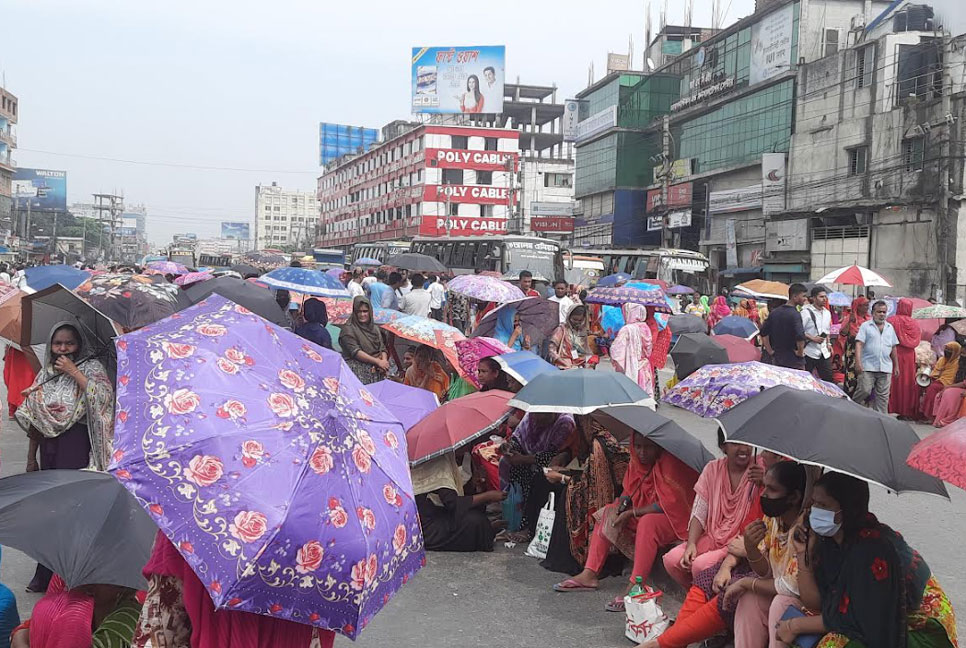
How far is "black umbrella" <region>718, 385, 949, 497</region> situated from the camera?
148 inches

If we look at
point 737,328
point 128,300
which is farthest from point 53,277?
point 737,328

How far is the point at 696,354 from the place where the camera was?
11336 millimetres

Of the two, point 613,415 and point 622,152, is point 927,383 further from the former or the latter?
point 622,152

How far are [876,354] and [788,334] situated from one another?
285 cm

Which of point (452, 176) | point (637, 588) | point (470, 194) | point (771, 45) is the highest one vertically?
point (771, 45)

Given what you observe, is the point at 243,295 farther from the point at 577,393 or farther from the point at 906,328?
the point at 906,328

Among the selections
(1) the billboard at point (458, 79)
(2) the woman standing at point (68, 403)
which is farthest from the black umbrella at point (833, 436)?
(1) the billboard at point (458, 79)

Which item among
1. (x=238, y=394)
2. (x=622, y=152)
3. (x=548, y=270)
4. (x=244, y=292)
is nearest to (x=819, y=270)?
(x=548, y=270)

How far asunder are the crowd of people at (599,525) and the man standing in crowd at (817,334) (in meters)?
1.69

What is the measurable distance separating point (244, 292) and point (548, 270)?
22.5m

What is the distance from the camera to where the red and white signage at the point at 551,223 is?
67.4 meters

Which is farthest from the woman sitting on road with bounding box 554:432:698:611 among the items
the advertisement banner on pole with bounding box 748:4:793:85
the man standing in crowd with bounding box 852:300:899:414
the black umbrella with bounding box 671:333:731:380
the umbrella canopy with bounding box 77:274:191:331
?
the advertisement banner on pole with bounding box 748:4:793:85

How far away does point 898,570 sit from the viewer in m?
3.57

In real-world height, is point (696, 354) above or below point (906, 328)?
below
